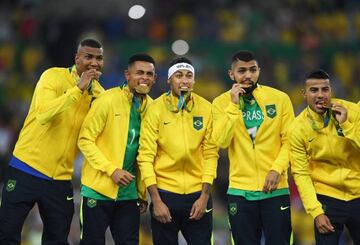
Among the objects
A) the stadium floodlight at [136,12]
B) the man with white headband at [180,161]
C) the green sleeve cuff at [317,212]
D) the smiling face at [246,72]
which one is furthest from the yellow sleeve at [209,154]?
the stadium floodlight at [136,12]

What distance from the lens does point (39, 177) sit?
32.4 ft

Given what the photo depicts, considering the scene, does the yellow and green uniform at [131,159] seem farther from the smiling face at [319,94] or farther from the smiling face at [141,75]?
the smiling face at [319,94]

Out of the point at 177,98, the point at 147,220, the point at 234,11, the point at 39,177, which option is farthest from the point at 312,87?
the point at 234,11

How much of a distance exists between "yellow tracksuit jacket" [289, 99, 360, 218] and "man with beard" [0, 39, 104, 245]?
2289 mm

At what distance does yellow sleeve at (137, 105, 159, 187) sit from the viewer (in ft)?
31.6

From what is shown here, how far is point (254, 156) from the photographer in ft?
32.2

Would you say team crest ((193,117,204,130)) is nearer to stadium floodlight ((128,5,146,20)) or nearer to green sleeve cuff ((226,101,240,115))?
green sleeve cuff ((226,101,240,115))

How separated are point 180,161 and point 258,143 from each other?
34.1 inches

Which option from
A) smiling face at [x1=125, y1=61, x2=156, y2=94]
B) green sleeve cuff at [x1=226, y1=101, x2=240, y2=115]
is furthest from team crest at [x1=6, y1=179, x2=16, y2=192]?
green sleeve cuff at [x1=226, y1=101, x2=240, y2=115]

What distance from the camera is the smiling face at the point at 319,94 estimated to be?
9781 millimetres

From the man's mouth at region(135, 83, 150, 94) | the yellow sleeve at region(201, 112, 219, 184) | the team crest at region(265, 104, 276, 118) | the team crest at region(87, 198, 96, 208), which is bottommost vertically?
the team crest at region(87, 198, 96, 208)

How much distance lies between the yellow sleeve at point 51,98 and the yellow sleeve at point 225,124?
150 centimetres

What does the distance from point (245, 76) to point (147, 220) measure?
5751 mm

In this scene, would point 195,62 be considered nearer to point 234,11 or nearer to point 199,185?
point 234,11
